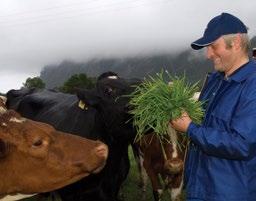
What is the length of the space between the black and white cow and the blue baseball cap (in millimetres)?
2326

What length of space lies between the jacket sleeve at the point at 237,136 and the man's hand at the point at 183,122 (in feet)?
0.52

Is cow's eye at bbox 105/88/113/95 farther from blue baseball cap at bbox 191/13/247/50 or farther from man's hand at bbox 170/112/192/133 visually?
blue baseball cap at bbox 191/13/247/50

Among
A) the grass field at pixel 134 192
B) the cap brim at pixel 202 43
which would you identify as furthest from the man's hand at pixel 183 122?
the grass field at pixel 134 192

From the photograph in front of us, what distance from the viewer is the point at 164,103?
17.1 feet

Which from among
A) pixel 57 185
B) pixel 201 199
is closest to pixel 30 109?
pixel 57 185

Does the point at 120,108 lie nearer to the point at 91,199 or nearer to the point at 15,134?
the point at 91,199

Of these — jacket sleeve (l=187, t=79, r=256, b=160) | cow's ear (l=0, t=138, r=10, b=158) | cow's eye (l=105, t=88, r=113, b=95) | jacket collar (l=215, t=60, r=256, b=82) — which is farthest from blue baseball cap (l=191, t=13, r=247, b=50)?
cow's eye (l=105, t=88, r=113, b=95)

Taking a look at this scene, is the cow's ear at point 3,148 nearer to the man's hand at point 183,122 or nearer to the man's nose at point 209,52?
the man's hand at point 183,122

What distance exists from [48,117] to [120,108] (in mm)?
2200

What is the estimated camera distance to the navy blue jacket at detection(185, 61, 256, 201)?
15.1 feet

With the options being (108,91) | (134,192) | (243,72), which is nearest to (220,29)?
(243,72)

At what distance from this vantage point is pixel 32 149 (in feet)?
17.1

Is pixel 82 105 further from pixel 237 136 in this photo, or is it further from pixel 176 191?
pixel 237 136

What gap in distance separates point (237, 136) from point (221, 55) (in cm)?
72
